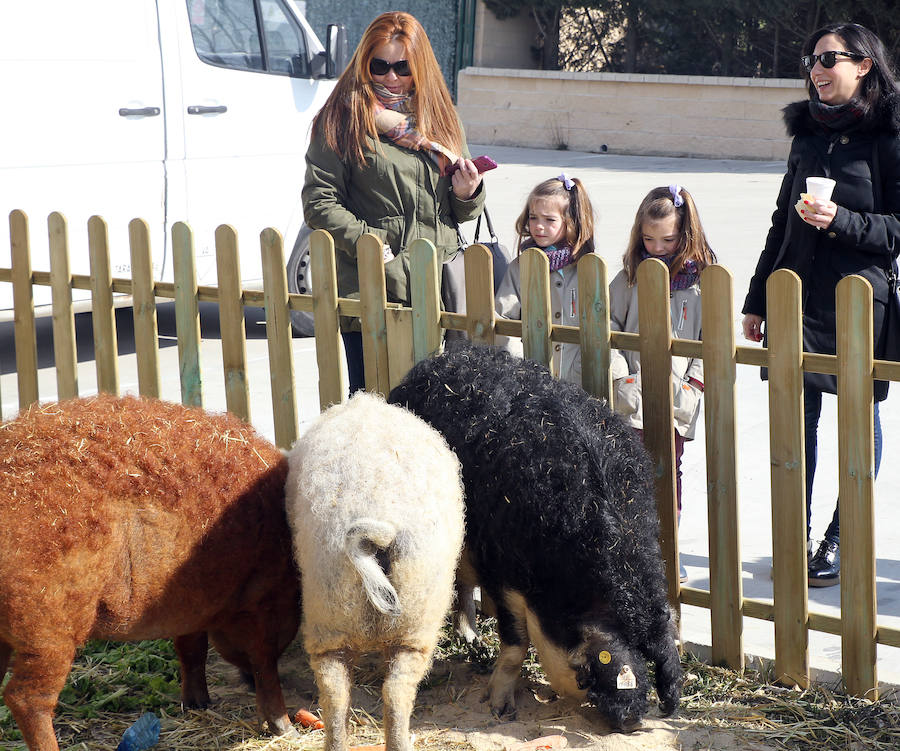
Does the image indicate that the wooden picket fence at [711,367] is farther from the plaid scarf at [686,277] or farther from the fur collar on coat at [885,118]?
the fur collar on coat at [885,118]

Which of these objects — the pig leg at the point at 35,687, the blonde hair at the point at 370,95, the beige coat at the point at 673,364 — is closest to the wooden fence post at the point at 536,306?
the beige coat at the point at 673,364

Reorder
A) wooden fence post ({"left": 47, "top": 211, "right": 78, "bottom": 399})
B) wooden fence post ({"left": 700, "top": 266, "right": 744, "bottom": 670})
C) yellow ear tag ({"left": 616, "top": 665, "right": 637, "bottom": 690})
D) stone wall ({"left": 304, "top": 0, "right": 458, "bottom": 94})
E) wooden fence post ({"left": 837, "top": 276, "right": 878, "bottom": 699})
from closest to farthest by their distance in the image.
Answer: yellow ear tag ({"left": 616, "top": 665, "right": 637, "bottom": 690}) → wooden fence post ({"left": 837, "top": 276, "right": 878, "bottom": 699}) → wooden fence post ({"left": 700, "top": 266, "right": 744, "bottom": 670}) → wooden fence post ({"left": 47, "top": 211, "right": 78, "bottom": 399}) → stone wall ({"left": 304, "top": 0, "right": 458, "bottom": 94})

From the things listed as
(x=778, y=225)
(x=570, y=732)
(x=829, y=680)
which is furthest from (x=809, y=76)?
(x=570, y=732)

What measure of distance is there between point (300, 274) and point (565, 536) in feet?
17.6

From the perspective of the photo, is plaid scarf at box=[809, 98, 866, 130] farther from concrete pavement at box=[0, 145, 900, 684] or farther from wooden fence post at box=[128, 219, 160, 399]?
wooden fence post at box=[128, 219, 160, 399]

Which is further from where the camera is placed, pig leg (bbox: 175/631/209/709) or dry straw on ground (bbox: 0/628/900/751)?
pig leg (bbox: 175/631/209/709)

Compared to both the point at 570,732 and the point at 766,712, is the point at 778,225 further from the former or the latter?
the point at 570,732

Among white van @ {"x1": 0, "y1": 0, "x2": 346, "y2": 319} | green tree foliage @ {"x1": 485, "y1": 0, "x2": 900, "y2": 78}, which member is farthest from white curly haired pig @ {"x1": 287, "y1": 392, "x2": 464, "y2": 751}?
green tree foliage @ {"x1": 485, "y1": 0, "x2": 900, "y2": 78}

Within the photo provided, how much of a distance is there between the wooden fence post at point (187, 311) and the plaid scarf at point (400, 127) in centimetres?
92

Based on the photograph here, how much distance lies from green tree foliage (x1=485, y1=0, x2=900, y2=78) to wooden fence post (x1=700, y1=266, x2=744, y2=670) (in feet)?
63.4

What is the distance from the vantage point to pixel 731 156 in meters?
22.2

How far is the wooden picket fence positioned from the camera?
3.17 metres

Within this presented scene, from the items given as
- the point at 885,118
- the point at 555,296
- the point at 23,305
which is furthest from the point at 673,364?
the point at 23,305

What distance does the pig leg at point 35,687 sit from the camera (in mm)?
2676
